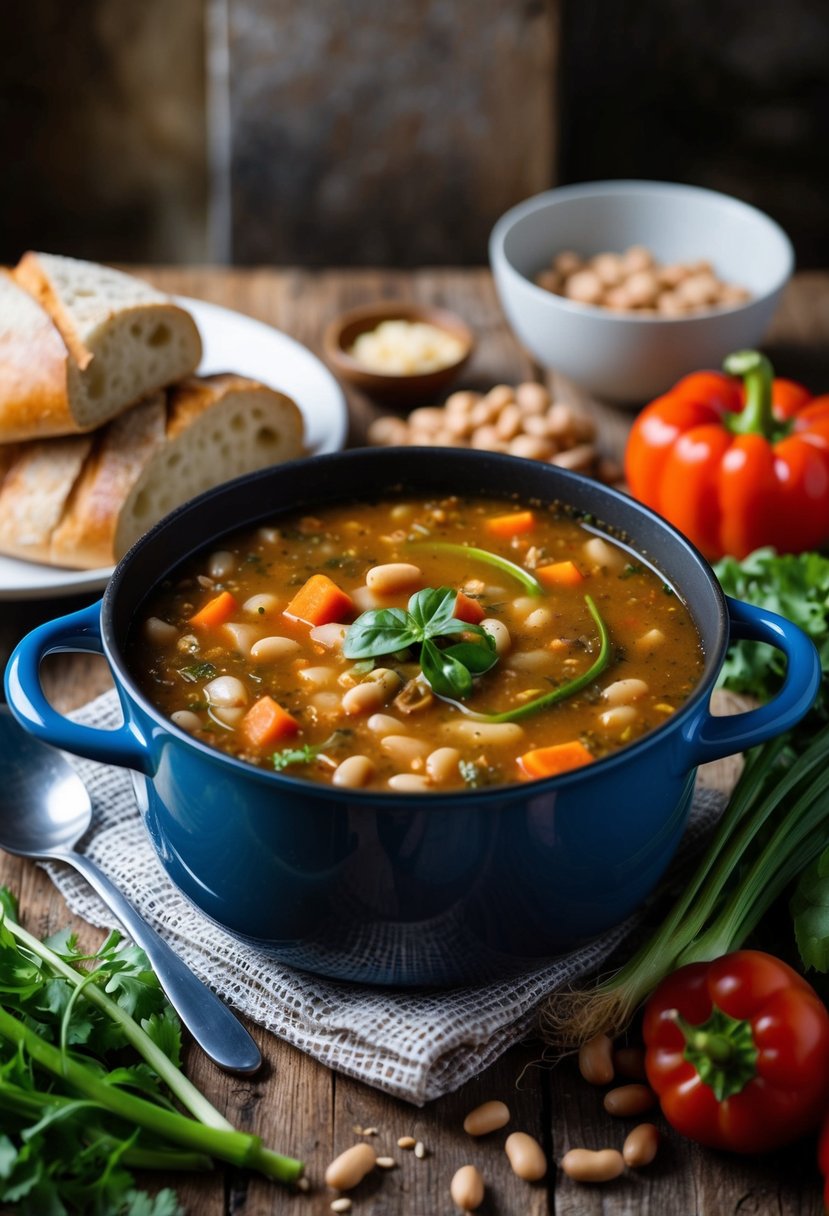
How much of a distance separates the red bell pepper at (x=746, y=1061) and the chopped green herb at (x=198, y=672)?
0.94 metres

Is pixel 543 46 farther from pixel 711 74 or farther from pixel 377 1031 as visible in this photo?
pixel 377 1031

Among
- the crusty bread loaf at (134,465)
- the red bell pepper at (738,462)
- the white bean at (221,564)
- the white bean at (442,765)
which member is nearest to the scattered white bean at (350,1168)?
the white bean at (442,765)

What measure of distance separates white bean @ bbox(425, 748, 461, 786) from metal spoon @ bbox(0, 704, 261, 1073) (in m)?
0.53

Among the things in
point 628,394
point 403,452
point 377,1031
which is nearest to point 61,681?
point 403,452

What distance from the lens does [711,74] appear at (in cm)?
633

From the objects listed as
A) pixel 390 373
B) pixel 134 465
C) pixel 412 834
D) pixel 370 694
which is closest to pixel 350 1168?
pixel 412 834

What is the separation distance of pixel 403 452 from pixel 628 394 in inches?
58.4

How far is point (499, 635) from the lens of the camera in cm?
244

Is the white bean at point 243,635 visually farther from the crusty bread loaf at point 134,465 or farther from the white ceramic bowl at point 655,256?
the white ceramic bowl at point 655,256

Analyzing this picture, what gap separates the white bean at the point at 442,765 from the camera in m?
2.17

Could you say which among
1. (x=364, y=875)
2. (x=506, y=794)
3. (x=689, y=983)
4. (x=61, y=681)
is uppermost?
(x=506, y=794)

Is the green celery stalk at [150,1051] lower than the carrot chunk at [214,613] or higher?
lower

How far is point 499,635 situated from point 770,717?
499mm

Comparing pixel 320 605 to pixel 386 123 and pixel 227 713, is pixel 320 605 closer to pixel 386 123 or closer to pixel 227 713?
pixel 227 713
